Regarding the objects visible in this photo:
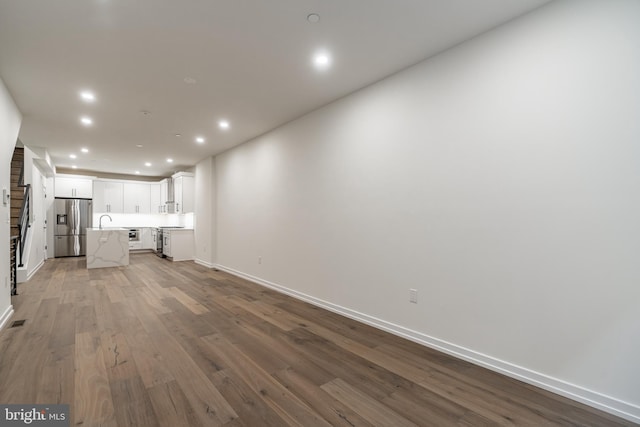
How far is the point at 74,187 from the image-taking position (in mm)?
8742

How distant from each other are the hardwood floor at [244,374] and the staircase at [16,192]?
182 cm

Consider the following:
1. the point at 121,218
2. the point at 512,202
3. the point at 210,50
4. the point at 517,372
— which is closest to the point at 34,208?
the point at 121,218

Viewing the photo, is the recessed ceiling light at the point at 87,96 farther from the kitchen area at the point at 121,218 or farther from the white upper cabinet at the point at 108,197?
the white upper cabinet at the point at 108,197

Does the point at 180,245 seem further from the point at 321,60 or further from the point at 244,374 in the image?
the point at 321,60

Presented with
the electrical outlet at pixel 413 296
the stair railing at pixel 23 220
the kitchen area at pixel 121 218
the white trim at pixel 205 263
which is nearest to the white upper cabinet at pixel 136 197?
the kitchen area at pixel 121 218

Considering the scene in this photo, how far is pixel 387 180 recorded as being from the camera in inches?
121

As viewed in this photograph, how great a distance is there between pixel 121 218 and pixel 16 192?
17.3ft

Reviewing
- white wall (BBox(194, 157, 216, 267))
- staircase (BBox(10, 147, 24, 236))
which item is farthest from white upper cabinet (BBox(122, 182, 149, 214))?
staircase (BBox(10, 147, 24, 236))

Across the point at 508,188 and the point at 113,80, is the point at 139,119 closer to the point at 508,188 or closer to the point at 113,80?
the point at 113,80

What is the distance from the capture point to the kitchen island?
22.1ft

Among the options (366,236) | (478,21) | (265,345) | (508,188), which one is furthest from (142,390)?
(478,21)

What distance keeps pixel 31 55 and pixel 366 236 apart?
365cm

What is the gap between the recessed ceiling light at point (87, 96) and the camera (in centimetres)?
350

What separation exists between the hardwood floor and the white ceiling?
8.64 ft
